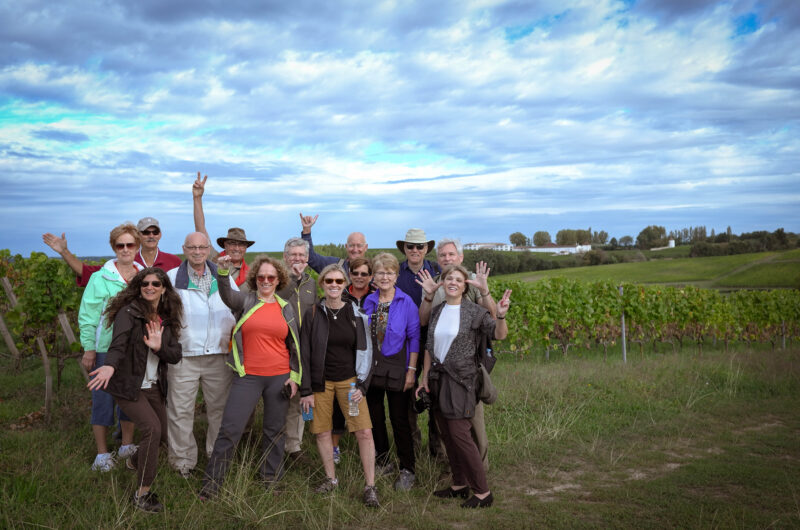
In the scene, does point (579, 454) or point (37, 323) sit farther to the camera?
point (37, 323)

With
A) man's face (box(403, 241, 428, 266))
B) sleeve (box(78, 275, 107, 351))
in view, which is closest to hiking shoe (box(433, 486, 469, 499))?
man's face (box(403, 241, 428, 266))

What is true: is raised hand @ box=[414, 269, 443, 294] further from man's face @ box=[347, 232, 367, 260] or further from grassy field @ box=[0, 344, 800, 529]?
grassy field @ box=[0, 344, 800, 529]

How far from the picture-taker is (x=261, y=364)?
4.54 m

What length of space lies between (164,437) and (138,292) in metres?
1.52

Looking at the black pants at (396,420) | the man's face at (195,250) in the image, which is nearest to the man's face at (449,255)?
the black pants at (396,420)

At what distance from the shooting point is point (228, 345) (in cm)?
475

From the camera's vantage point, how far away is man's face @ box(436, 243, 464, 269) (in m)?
4.96

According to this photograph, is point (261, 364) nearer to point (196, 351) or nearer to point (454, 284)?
point (196, 351)

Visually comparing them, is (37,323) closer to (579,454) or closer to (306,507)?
(306,507)

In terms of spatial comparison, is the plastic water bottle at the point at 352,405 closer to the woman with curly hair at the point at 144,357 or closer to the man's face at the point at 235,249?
the woman with curly hair at the point at 144,357

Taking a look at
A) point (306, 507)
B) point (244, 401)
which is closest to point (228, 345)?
point (244, 401)

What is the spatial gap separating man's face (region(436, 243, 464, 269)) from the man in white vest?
1.87 metres

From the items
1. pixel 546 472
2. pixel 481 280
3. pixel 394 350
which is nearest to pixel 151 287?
pixel 394 350

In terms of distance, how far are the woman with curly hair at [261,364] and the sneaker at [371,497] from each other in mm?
803
